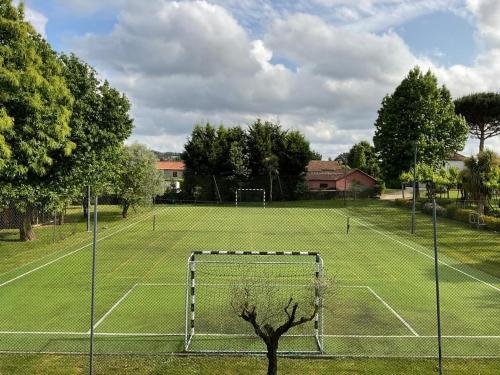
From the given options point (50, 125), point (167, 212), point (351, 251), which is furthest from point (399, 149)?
point (50, 125)

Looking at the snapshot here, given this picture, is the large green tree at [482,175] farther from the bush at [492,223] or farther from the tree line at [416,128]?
the tree line at [416,128]

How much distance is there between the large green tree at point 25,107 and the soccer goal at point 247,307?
8151 mm

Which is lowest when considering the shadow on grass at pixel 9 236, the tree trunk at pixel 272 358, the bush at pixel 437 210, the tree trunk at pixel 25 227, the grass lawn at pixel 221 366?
the grass lawn at pixel 221 366

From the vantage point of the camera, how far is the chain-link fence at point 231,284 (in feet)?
38.6

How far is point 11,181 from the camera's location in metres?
20.3

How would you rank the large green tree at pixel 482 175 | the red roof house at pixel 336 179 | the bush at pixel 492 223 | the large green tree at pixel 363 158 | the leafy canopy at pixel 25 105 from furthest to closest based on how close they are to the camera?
1. the large green tree at pixel 363 158
2. the red roof house at pixel 336 179
3. the large green tree at pixel 482 175
4. the bush at pixel 492 223
5. the leafy canopy at pixel 25 105

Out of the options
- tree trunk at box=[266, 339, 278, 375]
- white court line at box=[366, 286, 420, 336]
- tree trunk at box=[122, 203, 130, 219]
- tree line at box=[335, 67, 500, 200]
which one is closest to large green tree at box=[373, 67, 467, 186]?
tree line at box=[335, 67, 500, 200]

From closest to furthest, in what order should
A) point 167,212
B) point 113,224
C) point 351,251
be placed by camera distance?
point 351,251, point 113,224, point 167,212

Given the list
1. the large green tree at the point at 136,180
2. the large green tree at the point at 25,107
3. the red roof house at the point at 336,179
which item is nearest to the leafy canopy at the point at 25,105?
the large green tree at the point at 25,107

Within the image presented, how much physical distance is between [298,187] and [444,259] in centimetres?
3293

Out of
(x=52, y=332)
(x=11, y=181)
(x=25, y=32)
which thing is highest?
(x=25, y=32)

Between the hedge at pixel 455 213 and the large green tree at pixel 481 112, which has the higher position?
the large green tree at pixel 481 112

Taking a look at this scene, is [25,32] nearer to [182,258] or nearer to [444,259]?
[182,258]

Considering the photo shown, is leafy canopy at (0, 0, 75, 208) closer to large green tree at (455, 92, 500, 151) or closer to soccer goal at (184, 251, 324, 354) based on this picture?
soccer goal at (184, 251, 324, 354)
